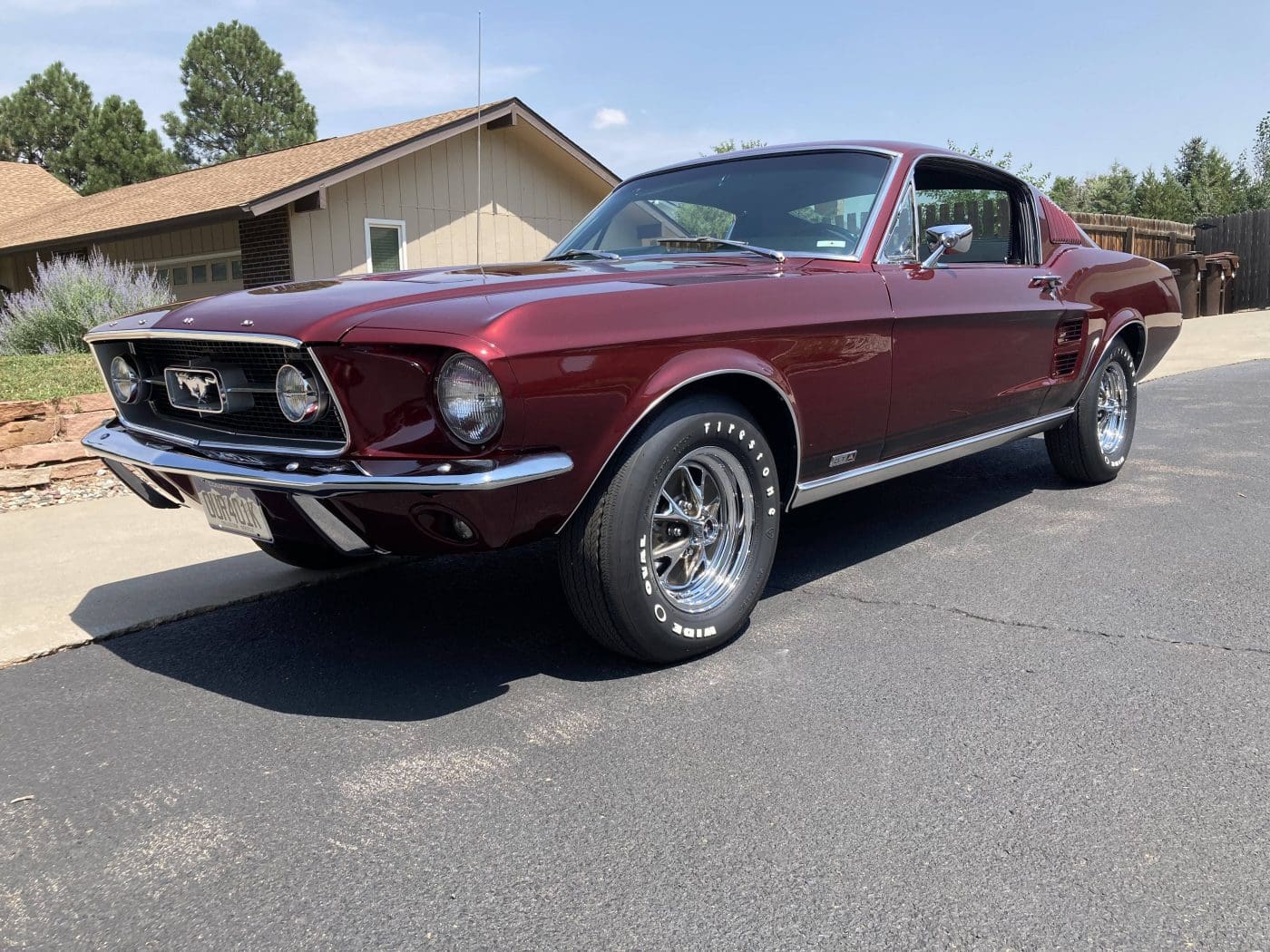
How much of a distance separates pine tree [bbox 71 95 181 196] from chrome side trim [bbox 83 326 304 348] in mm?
38832

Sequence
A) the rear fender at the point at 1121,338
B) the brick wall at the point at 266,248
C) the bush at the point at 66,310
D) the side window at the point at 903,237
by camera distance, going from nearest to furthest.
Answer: the side window at the point at 903,237, the rear fender at the point at 1121,338, the bush at the point at 66,310, the brick wall at the point at 266,248

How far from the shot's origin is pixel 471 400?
2521mm

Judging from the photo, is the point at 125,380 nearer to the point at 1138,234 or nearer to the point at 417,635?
the point at 417,635

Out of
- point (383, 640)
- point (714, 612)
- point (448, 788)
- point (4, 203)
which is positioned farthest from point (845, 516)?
point (4, 203)

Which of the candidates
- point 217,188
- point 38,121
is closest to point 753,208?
point 217,188

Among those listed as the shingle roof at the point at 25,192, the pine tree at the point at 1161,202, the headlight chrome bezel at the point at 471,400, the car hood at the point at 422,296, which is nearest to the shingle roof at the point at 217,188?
the shingle roof at the point at 25,192

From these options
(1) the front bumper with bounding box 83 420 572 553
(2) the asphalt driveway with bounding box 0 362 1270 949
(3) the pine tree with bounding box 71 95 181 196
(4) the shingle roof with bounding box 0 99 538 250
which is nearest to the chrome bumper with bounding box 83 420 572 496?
(1) the front bumper with bounding box 83 420 572 553

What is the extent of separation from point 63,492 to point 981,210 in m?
5.34

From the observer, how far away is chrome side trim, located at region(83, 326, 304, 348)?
8.74 ft

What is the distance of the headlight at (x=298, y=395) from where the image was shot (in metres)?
2.71

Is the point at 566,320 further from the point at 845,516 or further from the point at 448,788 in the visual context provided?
the point at 845,516

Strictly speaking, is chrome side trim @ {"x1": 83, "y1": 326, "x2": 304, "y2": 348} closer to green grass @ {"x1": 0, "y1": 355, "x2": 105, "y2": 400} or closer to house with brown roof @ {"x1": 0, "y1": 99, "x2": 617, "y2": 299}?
green grass @ {"x1": 0, "y1": 355, "x2": 105, "y2": 400}

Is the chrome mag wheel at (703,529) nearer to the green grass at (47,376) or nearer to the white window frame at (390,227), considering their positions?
the green grass at (47,376)

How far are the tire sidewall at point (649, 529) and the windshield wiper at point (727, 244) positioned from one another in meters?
0.82
